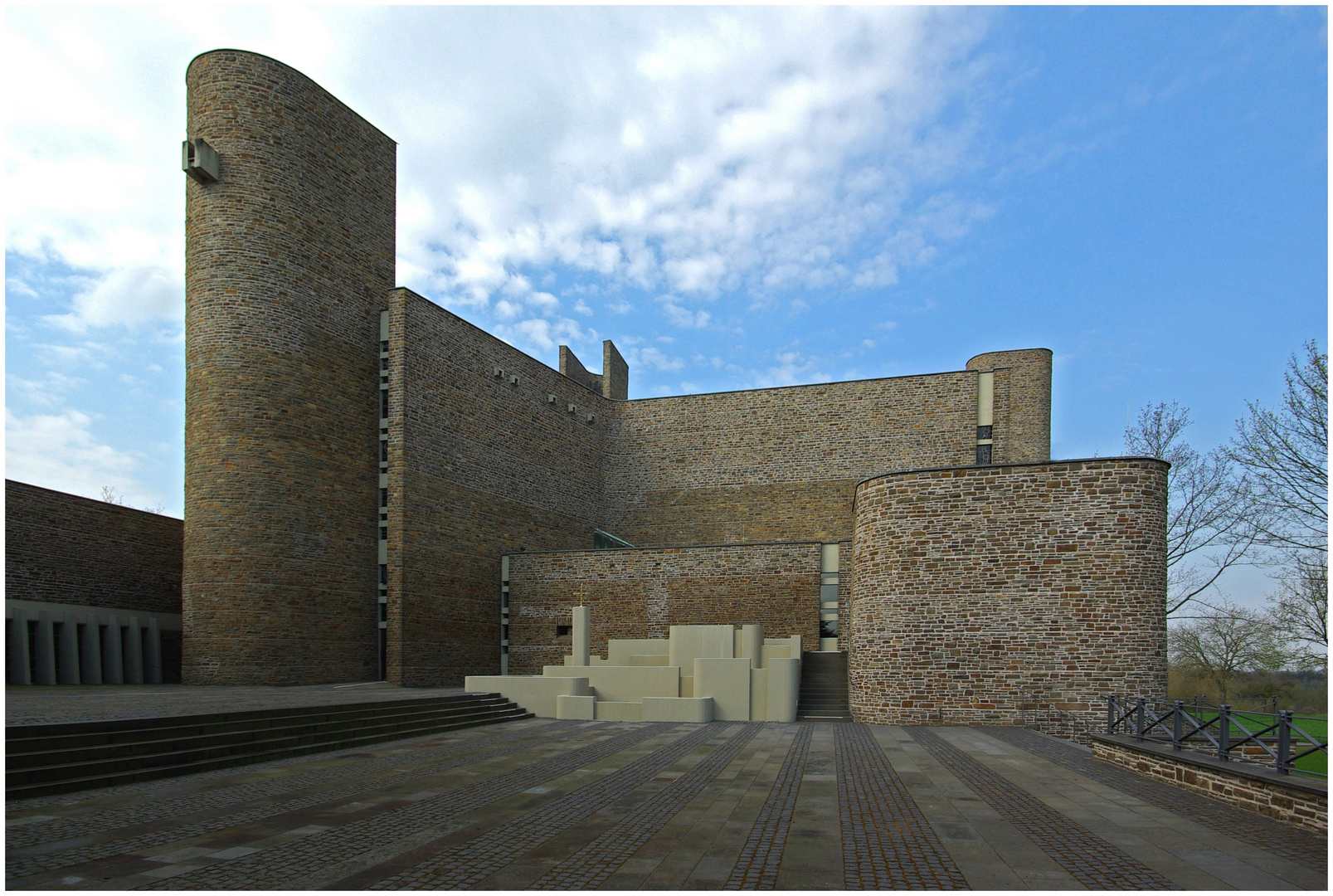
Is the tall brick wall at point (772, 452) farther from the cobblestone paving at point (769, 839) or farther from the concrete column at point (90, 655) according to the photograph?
the cobblestone paving at point (769, 839)

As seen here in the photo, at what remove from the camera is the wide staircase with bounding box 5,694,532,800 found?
314 inches

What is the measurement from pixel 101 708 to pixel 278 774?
3.79 m

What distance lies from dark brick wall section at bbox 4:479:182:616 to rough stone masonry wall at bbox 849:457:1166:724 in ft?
53.4

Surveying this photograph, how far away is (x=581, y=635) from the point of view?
18391mm

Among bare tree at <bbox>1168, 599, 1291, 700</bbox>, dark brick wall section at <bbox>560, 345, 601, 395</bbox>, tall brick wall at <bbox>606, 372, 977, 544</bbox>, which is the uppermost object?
dark brick wall section at <bbox>560, 345, 601, 395</bbox>

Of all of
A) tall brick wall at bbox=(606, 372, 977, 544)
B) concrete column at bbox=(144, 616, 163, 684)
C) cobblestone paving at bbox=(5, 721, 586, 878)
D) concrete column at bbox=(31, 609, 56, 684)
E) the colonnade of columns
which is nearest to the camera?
cobblestone paving at bbox=(5, 721, 586, 878)

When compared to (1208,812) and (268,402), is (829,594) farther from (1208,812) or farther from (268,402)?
(1208,812)

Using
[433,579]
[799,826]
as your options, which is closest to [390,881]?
[799,826]

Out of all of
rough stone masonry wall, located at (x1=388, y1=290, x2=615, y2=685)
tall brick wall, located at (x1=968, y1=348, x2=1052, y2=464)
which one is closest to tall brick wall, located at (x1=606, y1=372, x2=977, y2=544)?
tall brick wall, located at (x1=968, y1=348, x2=1052, y2=464)

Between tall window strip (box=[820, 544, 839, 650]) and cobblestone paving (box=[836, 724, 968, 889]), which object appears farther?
tall window strip (box=[820, 544, 839, 650])

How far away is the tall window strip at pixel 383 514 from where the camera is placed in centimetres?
2045

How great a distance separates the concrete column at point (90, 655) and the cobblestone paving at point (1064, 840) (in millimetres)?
17217

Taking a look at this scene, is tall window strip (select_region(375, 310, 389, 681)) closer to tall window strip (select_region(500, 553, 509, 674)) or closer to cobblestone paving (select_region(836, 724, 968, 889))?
tall window strip (select_region(500, 553, 509, 674))

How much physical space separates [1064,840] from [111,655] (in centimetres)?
1911
